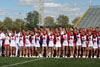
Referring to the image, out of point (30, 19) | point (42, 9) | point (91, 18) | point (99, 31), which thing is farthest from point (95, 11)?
point (30, 19)

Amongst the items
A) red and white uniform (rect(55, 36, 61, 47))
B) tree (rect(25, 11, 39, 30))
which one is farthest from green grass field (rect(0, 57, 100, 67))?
tree (rect(25, 11, 39, 30))

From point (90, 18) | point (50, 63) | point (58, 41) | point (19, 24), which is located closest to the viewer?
point (50, 63)

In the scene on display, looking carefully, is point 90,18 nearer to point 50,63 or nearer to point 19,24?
point 50,63

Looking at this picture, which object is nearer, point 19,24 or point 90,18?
point 90,18

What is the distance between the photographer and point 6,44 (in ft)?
53.5

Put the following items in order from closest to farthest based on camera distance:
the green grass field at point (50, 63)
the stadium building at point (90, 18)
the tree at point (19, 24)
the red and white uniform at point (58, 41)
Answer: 1. the green grass field at point (50, 63)
2. the red and white uniform at point (58, 41)
3. the stadium building at point (90, 18)
4. the tree at point (19, 24)

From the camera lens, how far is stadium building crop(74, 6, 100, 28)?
38.2m

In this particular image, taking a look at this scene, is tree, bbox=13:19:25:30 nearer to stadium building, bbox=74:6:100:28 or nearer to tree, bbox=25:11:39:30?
tree, bbox=25:11:39:30

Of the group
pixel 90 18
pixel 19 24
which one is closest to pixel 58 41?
pixel 90 18

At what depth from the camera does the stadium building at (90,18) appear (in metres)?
38.2

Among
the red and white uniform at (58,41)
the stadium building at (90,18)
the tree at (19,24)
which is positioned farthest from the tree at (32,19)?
the red and white uniform at (58,41)

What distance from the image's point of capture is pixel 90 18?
40.0 metres

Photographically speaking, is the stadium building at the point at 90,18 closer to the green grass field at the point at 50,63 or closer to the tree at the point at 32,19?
the green grass field at the point at 50,63

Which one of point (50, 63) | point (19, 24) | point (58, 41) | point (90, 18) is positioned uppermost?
point (90, 18)
